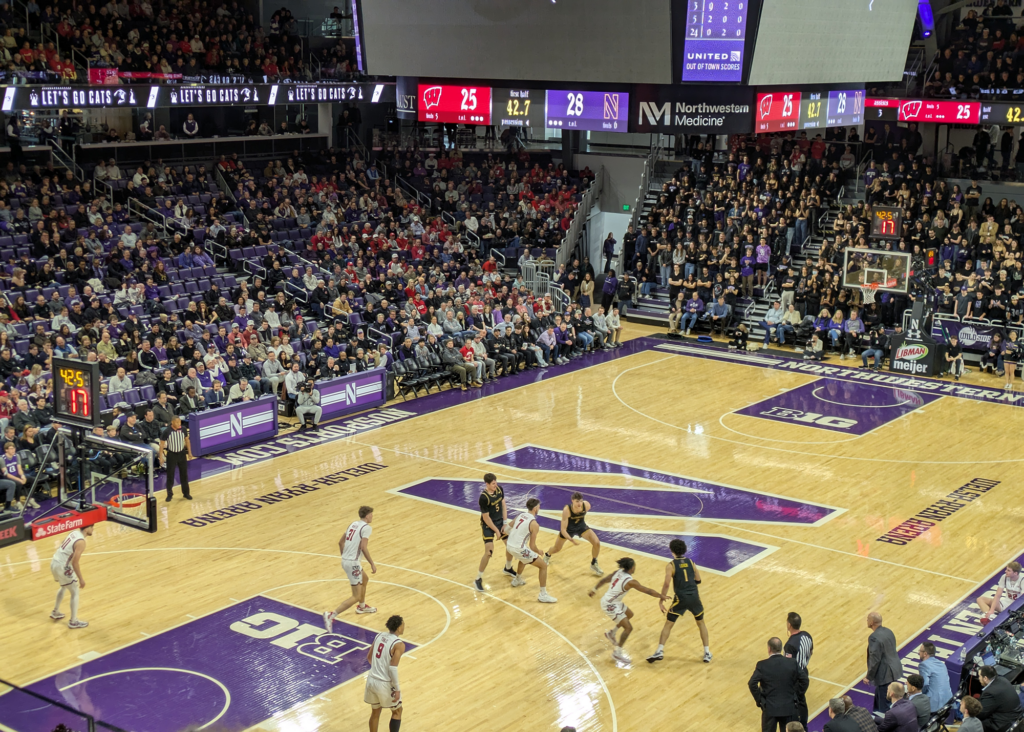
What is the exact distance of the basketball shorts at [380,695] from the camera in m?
12.3

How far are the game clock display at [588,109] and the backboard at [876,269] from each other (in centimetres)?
1004

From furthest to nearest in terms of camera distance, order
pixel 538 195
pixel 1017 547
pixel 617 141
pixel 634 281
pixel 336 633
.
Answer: pixel 617 141 → pixel 538 195 → pixel 634 281 → pixel 1017 547 → pixel 336 633

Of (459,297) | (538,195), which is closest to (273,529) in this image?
(459,297)

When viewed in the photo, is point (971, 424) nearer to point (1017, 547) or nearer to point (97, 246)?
point (1017, 547)

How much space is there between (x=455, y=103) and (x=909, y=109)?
17317mm

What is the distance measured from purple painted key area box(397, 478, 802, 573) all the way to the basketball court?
60mm

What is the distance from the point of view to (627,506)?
67.9 ft

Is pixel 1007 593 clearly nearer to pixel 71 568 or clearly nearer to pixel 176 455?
→ pixel 71 568

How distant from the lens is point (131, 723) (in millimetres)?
13219

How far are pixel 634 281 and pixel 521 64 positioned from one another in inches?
527

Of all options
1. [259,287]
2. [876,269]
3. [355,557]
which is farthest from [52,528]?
[876,269]

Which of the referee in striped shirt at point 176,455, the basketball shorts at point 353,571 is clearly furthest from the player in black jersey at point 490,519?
the referee in striped shirt at point 176,455

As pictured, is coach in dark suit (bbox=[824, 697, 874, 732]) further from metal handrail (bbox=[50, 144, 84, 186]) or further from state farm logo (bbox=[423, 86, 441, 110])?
metal handrail (bbox=[50, 144, 84, 186])

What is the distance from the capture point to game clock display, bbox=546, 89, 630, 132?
2514 cm
